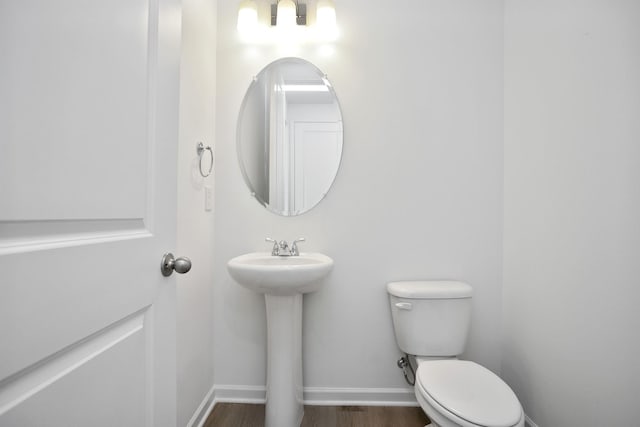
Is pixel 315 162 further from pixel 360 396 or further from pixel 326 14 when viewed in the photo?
pixel 360 396

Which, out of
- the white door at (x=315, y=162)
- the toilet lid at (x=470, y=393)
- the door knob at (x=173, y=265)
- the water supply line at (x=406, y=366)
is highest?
the white door at (x=315, y=162)

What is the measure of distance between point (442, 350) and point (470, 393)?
41 cm

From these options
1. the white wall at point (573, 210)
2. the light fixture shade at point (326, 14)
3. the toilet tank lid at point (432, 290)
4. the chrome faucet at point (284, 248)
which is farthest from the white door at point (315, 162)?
the white wall at point (573, 210)

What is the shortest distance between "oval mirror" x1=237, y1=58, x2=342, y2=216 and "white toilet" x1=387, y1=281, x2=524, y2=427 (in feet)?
2.28

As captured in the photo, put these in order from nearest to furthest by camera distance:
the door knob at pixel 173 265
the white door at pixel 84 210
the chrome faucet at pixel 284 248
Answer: the white door at pixel 84 210 < the door knob at pixel 173 265 < the chrome faucet at pixel 284 248

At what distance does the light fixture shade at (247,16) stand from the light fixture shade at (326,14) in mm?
334

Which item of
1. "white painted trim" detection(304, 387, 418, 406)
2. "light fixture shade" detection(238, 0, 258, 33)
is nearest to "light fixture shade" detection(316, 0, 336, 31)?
"light fixture shade" detection(238, 0, 258, 33)

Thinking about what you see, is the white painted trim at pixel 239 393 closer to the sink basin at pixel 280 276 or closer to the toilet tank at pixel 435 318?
the sink basin at pixel 280 276

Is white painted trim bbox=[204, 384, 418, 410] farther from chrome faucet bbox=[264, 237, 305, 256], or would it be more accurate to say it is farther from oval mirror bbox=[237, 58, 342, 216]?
oval mirror bbox=[237, 58, 342, 216]

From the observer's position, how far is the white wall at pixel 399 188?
5.84ft

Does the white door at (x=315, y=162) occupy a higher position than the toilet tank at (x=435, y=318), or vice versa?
the white door at (x=315, y=162)

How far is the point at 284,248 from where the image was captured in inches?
68.6

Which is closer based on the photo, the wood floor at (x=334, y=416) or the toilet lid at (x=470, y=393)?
the toilet lid at (x=470, y=393)

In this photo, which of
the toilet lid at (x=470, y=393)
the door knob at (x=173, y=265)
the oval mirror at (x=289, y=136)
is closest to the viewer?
the door knob at (x=173, y=265)
